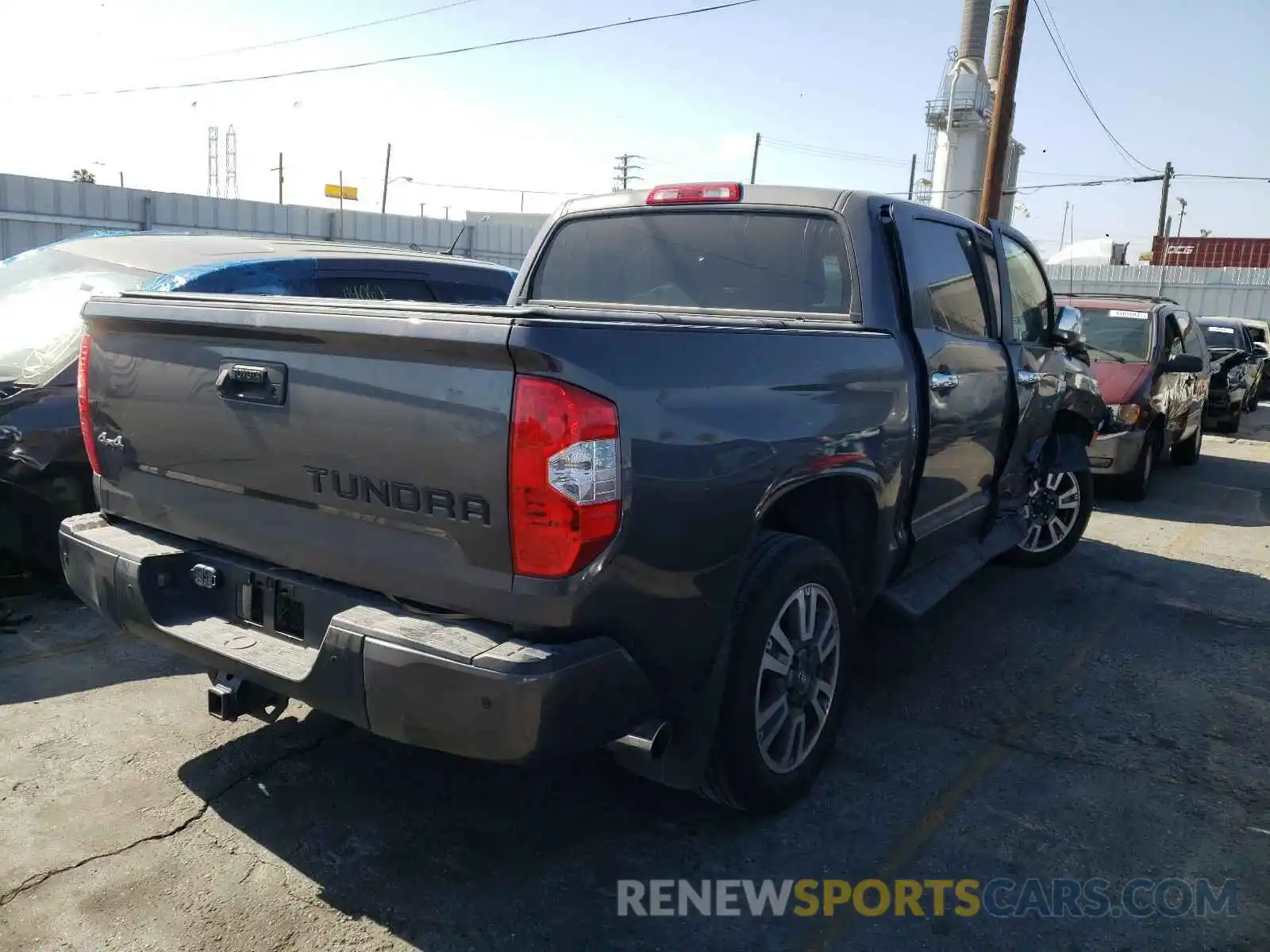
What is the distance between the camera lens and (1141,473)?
905 cm

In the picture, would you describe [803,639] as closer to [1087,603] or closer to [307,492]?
[307,492]

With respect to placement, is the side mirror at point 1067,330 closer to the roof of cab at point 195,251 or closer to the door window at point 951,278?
the door window at point 951,278

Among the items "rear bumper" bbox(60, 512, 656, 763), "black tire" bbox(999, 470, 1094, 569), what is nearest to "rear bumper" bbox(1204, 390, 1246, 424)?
"black tire" bbox(999, 470, 1094, 569)

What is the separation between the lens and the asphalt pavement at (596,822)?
2.68m

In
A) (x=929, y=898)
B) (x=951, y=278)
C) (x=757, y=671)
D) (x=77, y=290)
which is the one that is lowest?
(x=929, y=898)

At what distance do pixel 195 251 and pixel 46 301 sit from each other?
1.10 meters

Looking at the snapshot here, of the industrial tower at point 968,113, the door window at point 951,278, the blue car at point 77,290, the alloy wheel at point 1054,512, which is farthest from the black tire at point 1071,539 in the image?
the industrial tower at point 968,113

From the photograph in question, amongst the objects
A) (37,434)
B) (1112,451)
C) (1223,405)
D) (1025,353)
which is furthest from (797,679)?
(1223,405)

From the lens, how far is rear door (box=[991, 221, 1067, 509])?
5043 millimetres

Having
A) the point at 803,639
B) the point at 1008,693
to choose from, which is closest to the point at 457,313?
the point at 803,639

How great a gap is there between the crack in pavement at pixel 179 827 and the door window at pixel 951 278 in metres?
2.96

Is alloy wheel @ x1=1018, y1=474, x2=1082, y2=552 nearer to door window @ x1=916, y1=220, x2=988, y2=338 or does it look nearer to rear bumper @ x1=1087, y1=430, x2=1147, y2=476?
door window @ x1=916, y1=220, x2=988, y2=338

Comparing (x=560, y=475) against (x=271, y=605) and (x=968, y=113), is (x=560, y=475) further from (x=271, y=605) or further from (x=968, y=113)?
(x=968, y=113)

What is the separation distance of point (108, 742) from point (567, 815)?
5.79ft
